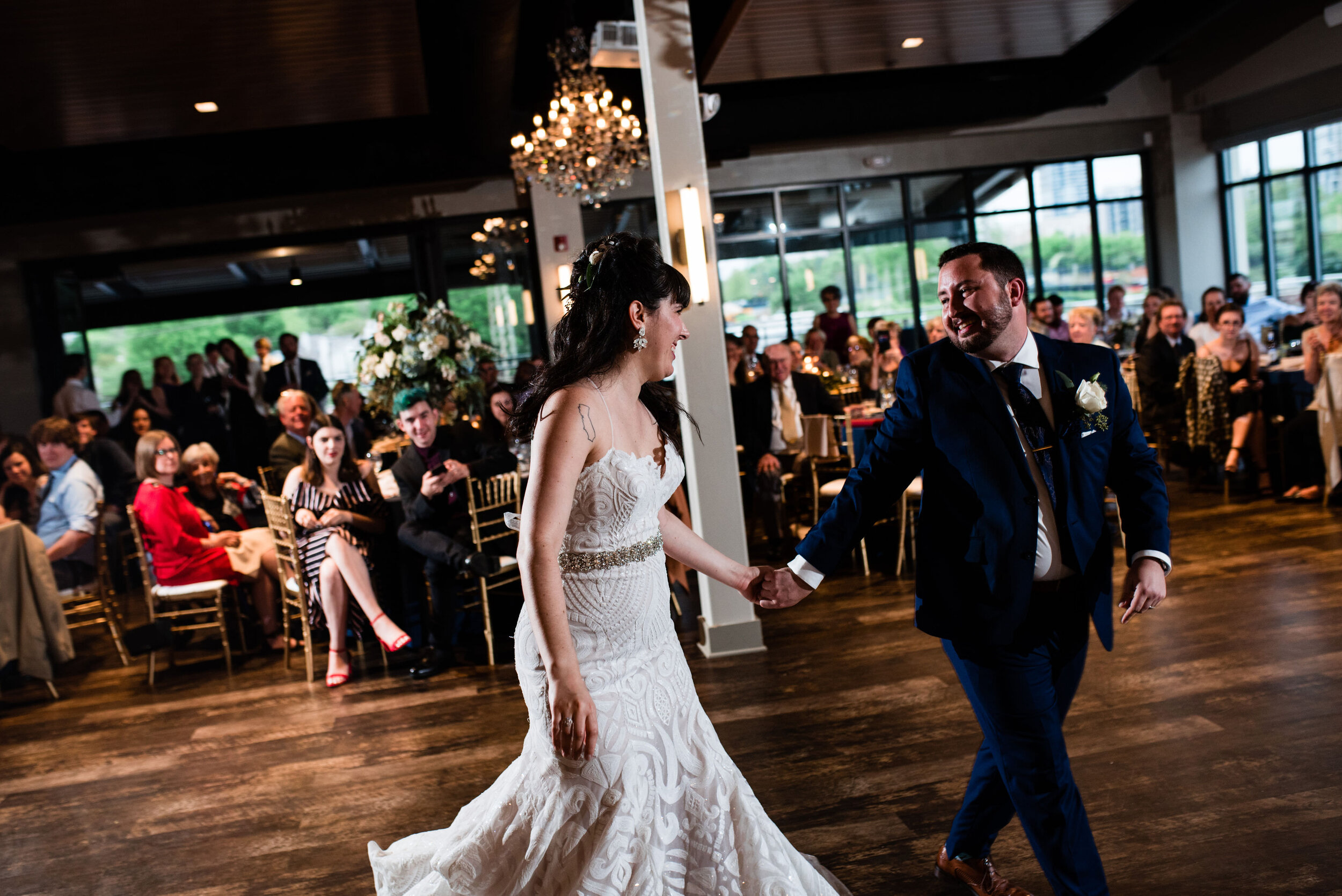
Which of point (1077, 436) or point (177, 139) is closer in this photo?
point (1077, 436)

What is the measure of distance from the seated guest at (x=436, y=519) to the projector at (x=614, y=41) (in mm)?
3636

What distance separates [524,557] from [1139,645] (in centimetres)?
348

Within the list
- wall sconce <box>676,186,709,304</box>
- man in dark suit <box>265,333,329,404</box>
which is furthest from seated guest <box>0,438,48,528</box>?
wall sconce <box>676,186,709,304</box>

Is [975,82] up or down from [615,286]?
up

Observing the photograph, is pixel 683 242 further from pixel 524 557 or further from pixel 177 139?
pixel 177 139

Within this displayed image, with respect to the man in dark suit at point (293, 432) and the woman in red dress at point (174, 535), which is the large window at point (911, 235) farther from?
Answer: the woman in red dress at point (174, 535)

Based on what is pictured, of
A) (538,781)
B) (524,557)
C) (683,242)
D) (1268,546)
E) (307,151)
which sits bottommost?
(1268,546)

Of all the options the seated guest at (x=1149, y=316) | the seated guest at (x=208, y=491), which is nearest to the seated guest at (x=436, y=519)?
the seated guest at (x=208, y=491)

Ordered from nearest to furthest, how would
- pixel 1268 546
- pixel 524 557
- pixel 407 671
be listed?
pixel 524 557
pixel 407 671
pixel 1268 546

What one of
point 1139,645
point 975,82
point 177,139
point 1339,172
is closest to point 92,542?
point 177,139

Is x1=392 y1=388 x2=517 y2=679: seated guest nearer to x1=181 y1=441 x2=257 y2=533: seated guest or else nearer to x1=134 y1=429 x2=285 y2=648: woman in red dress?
x1=134 y1=429 x2=285 y2=648: woman in red dress

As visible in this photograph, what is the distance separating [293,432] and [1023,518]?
5.52 meters

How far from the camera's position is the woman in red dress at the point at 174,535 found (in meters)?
5.56

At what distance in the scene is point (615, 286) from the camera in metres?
2.01
